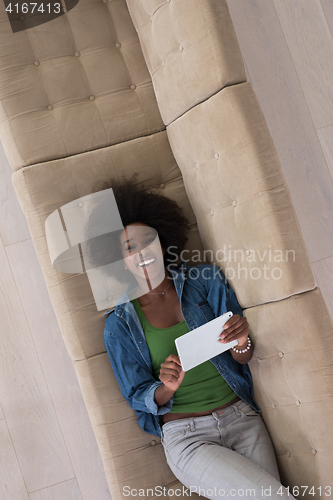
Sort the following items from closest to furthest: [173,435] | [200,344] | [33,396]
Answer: [200,344], [173,435], [33,396]

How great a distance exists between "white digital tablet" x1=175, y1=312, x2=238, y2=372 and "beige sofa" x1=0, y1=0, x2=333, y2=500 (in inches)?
7.8

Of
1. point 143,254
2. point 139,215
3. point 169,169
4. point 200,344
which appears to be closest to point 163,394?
point 200,344

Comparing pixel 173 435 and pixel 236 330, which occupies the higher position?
pixel 236 330

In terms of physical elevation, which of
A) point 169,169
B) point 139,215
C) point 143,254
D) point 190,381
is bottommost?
point 190,381

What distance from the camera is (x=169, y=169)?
1.58 metres

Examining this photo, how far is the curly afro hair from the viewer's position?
4.79ft

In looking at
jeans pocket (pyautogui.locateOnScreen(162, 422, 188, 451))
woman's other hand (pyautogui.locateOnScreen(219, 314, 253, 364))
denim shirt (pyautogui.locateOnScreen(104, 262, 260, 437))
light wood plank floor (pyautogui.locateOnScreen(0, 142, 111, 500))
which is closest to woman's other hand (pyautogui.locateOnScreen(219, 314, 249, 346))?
woman's other hand (pyautogui.locateOnScreen(219, 314, 253, 364))

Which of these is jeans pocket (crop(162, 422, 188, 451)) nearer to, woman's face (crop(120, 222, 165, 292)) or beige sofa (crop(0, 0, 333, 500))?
beige sofa (crop(0, 0, 333, 500))

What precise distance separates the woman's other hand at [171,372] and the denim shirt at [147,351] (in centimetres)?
8

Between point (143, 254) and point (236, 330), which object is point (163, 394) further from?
point (143, 254)

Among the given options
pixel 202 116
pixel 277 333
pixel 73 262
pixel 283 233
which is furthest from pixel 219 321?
pixel 202 116

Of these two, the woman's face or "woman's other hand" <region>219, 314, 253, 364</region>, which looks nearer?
"woman's other hand" <region>219, 314, 253, 364</region>

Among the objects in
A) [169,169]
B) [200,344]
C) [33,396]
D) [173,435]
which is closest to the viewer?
[200,344]

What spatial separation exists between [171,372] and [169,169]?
779mm
